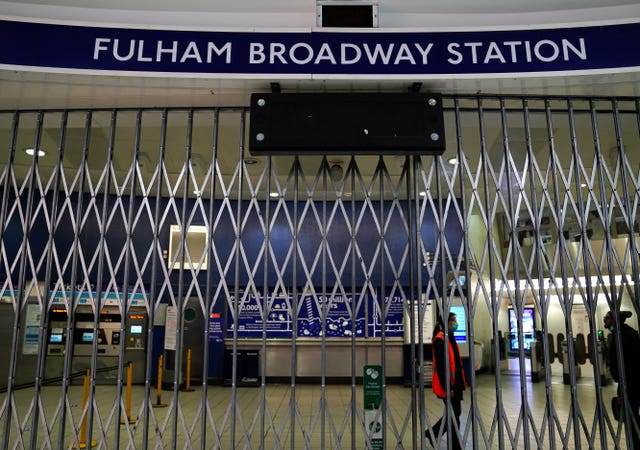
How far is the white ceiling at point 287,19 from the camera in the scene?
14.5 feet

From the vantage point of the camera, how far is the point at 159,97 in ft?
15.7

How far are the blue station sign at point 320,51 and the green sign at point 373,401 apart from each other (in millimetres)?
2462

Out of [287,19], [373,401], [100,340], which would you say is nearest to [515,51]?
[287,19]

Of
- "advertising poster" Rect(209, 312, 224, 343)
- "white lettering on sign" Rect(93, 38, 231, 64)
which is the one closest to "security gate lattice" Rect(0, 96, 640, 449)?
"advertising poster" Rect(209, 312, 224, 343)

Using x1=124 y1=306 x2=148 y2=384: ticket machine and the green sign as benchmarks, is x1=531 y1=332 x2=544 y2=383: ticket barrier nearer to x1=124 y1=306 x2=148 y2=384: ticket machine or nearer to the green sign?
x1=124 y1=306 x2=148 y2=384: ticket machine

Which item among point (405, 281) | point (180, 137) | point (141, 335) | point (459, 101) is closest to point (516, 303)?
point (459, 101)

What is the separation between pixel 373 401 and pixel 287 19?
10.7 ft

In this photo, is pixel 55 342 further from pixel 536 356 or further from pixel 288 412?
pixel 536 356

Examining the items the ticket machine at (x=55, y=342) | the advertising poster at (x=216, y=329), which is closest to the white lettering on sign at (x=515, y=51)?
the advertising poster at (x=216, y=329)

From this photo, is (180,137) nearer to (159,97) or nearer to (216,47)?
(159,97)

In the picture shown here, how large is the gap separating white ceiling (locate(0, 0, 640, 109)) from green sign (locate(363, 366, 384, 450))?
2.42 m

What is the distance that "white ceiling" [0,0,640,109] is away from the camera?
4.41m

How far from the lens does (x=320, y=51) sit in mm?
4375

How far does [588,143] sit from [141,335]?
906cm
